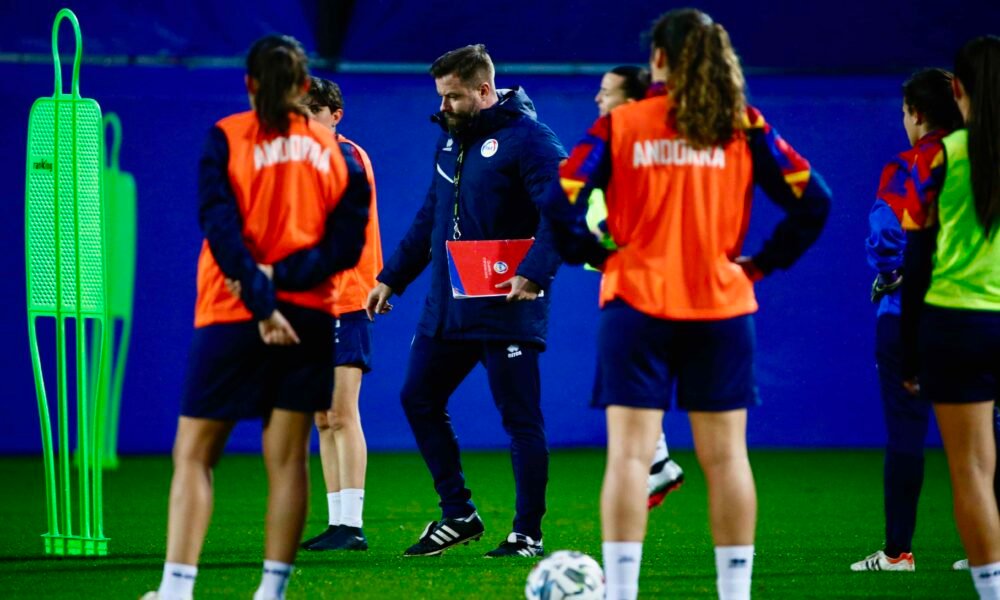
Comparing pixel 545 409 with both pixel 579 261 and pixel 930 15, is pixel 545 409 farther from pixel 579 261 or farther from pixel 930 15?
pixel 579 261

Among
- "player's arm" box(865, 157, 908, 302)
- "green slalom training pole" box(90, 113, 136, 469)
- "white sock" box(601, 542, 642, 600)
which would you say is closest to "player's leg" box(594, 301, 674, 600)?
"white sock" box(601, 542, 642, 600)

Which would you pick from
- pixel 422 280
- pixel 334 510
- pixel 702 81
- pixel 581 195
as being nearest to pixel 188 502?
pixel 581 195

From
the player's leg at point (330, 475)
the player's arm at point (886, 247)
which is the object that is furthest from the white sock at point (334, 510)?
the player's arm at point (886, 247)

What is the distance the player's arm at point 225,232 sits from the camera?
3605 mm

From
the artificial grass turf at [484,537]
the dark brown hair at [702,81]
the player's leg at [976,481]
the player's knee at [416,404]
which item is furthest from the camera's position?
the player's knee at [416,404]

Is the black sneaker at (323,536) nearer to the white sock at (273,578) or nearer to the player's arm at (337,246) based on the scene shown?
the white sock at (273,578)

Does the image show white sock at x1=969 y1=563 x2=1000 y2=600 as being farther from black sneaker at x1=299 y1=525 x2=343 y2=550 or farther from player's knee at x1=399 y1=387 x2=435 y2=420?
black sneaker at x1=299 y1=525 x2=343 y2=550

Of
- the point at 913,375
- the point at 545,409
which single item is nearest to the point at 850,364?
the point at 545,409

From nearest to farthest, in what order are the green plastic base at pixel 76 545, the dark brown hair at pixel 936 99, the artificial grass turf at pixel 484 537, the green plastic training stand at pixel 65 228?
the dark brown hair at pixel 936 99 < the artificial grass turf at pixel 484 537 < the green plastic training stand at pixel 65 228 < the green plastic base at pixel 76 545

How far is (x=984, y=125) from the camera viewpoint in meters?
3.68

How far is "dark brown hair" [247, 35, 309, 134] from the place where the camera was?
12.1 ft

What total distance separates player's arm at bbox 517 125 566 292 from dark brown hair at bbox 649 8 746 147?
4.95ft

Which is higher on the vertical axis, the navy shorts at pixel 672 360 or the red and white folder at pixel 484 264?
the red and white folder at pixel 484 264

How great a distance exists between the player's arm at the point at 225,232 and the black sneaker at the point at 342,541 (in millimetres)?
2052
